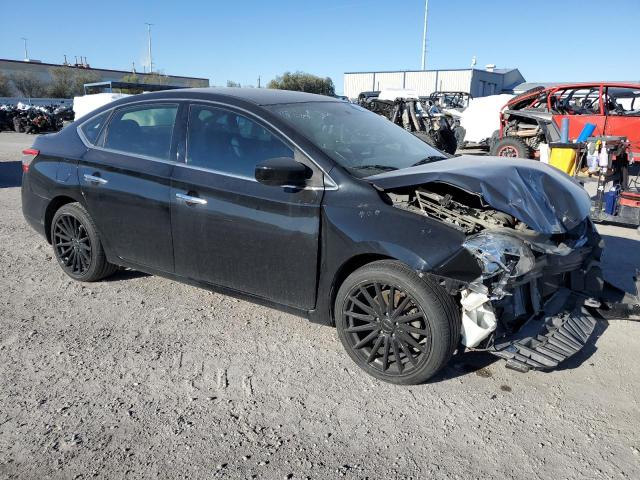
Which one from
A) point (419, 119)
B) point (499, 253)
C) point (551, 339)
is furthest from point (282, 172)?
point (419, 119)

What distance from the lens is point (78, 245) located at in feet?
15.2

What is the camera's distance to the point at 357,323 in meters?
3.25

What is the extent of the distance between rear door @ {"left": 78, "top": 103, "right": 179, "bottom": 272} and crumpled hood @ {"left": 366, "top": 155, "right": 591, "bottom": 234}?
166 centimetres

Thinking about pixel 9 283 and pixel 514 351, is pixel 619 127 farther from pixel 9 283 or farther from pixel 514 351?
pixel 9 283

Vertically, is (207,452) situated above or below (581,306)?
below

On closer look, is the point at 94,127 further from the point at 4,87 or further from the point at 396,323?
the point at 4,87

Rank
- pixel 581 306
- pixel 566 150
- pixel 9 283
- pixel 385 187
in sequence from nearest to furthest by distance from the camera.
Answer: pixel 385 187, pixel 581 306, pixel 9 283, pixel 566 150

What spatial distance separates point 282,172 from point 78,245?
252cm

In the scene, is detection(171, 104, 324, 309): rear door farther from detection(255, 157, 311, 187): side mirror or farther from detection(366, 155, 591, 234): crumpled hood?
detection(366, 155, 591, 234): crumpled hood

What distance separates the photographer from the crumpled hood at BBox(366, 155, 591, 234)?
10.1 ft

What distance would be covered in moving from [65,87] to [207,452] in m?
64.7

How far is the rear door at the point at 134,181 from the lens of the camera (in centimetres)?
389

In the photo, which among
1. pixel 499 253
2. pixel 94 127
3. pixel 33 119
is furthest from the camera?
pixel 33 119

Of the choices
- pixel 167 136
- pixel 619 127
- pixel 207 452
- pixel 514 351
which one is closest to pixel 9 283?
pixel 167 136
